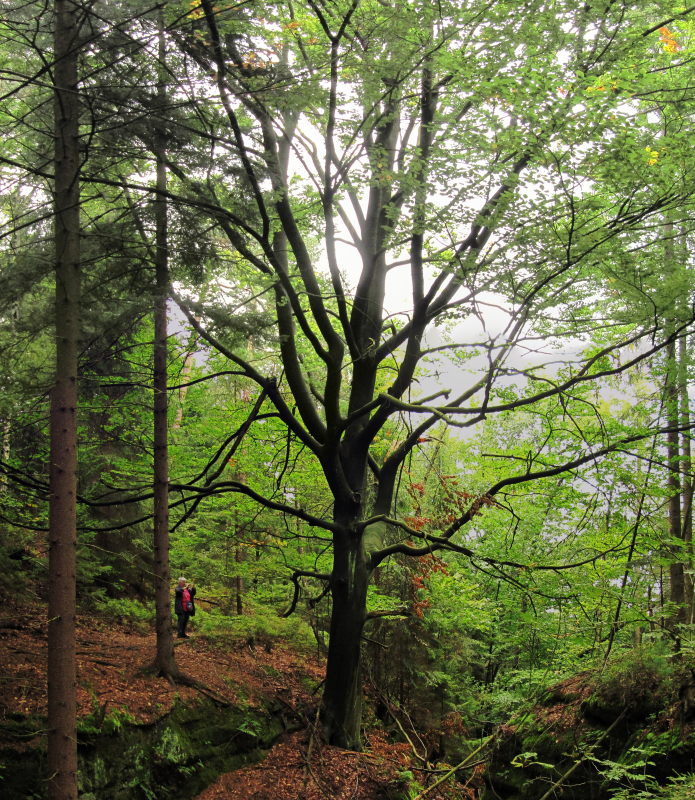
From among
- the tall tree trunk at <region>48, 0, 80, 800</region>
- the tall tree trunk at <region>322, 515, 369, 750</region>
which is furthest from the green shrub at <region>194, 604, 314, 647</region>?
the tall tree trunk at <region>48, 0, 80, 800</region>

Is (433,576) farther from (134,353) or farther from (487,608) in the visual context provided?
(134,353)

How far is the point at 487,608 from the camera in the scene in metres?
14.6

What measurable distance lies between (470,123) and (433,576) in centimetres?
906

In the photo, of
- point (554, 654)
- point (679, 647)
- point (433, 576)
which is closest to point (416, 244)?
point (679, 647)

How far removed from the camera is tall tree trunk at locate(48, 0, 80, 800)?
5.64m

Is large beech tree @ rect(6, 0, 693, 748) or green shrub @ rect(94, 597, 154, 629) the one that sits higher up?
large beech tree @ rect(6, 0, 693, 748)

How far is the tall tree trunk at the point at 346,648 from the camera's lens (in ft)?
29.2

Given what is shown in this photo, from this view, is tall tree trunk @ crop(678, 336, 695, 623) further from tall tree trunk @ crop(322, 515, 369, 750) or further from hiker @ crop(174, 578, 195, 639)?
hiker @ crop(174, 578, 195, 639)

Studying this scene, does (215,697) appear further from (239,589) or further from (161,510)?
(239,589)

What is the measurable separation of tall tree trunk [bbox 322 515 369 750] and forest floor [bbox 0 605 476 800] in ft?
0.96

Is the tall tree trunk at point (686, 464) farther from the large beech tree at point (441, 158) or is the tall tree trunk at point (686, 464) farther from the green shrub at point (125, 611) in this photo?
the green shrub at point (125, 611)

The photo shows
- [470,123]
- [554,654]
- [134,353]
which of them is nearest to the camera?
[470,123]

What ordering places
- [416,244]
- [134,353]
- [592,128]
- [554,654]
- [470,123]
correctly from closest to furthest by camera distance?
[592,128]
[470,123]
[416,244]
[134,353]
[554,654]

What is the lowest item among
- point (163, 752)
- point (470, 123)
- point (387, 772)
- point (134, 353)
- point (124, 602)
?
point (387, 772)
